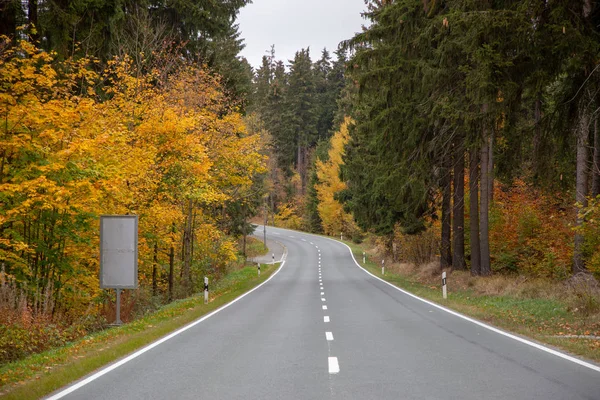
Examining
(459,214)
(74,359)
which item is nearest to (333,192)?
(459,214)

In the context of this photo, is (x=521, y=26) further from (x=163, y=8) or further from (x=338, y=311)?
(x=163, y=8)

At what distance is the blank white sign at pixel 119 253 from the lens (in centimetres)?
1509

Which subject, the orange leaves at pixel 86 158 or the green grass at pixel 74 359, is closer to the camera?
the green grass at pixel 74 359

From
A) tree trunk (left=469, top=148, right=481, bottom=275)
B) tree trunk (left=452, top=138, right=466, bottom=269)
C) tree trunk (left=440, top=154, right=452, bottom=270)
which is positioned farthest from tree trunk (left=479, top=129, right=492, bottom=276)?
tree trunk (left=440, top=154, right=452, bottom=270)

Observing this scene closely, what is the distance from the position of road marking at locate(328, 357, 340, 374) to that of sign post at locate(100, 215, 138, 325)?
28.5ft

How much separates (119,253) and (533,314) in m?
11.7

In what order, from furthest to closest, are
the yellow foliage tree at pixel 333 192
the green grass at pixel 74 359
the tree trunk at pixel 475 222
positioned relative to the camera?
the yellow foliage tree at pixel 333 192, the tree trunk at pixel 475 222, the green grass at pixel 74 359

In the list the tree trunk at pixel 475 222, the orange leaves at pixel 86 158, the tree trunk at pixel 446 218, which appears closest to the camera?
the orange leaves at pixel 86 158

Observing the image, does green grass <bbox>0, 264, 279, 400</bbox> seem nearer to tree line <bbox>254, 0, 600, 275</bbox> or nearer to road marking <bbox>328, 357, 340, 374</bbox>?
road marking <bbox>328, 357, 340, 374</bbox>

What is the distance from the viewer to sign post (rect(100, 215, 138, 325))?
49.5 ft

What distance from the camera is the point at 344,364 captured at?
8.06 m

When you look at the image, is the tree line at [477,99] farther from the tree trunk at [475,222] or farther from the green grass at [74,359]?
the green grass at [74,359]

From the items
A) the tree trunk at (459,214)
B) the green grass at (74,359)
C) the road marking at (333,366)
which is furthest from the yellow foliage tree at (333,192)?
the road marking at (333,366)

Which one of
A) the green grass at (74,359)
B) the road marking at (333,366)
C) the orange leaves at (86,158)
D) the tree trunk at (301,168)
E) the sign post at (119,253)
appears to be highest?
the tree trunk at (301,168)
